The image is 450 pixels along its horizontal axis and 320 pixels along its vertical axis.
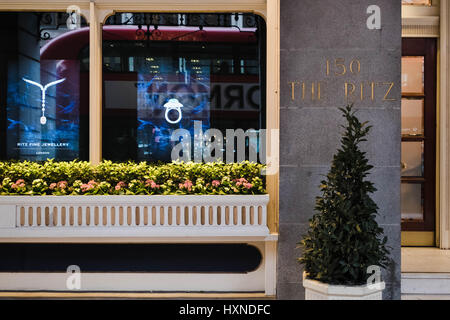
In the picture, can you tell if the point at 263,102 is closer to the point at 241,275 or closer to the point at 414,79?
the point at 241,275

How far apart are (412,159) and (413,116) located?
0.70 m

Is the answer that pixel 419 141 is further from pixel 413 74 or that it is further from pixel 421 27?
pixel 421 27

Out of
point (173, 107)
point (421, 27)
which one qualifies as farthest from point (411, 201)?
point (173, 107)

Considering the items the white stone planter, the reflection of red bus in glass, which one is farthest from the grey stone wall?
the white stone planter

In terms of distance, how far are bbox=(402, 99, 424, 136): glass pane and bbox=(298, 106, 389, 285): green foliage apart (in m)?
3.44

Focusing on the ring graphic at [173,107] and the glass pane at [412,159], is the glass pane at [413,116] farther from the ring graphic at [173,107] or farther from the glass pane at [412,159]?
the ring graphic at [173,107]

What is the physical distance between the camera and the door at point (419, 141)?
6.72m

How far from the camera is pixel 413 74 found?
681cm

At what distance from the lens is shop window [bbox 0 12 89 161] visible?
5.54 metres

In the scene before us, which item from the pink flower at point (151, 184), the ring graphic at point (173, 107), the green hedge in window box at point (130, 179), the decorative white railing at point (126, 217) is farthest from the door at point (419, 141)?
the pink flower at point (151, 184)

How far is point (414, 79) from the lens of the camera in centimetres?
681

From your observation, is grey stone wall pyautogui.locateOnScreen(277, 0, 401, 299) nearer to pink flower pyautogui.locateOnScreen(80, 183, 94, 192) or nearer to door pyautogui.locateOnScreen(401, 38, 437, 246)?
door pyautogui.locateOnScreen(401, 38, 437, 246)
